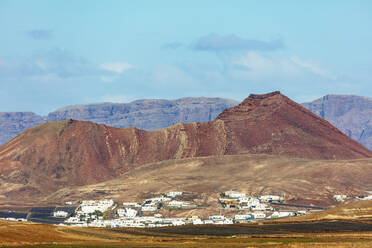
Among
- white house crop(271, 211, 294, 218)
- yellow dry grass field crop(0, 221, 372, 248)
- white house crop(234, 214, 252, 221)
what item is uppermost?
white house crop(271, 211, 294, 218)

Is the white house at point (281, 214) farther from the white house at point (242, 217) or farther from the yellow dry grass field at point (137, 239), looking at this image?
the yellow dry grass field at point (137, 239)

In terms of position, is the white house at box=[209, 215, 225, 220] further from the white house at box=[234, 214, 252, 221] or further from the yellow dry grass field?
the yellow dry grass field

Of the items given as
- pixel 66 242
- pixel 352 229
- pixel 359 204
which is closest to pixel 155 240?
pixel 66 242

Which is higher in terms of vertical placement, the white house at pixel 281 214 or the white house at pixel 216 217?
the white house at pixel 281 214

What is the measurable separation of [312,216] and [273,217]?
2023 cm

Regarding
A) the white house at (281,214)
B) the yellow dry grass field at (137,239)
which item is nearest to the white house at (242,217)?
the white house at (281,214)

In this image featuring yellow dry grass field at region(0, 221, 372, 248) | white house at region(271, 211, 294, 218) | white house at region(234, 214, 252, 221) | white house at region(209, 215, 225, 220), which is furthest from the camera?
white house at region(271, 211, 294, 218)

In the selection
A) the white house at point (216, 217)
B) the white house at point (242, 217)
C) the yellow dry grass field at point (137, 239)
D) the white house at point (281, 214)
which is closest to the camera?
the yellow dry grass field at point (137, 239)

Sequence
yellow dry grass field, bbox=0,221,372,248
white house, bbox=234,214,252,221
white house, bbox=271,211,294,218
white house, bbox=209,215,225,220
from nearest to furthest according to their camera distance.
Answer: yellow dry grass field, bbox=0,221,372,248 → white house, bbox=209,215,225,220 → white house, bbox=234,214,252,221 → white house, bbox=271,211,294,218

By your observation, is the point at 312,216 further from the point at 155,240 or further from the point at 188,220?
the point at 155,240

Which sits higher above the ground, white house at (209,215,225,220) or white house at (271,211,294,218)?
white house at (271,211,294,218)

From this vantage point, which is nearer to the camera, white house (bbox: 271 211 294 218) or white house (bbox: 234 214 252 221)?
white house (bbox: 234 214 252 221)

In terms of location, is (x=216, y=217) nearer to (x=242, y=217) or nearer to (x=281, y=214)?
(x=242, y=217)

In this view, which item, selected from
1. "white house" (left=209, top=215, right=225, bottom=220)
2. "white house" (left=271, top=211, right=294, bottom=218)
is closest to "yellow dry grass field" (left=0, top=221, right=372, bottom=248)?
"white house" (left=209, top=215, right=225, bottom=220)
